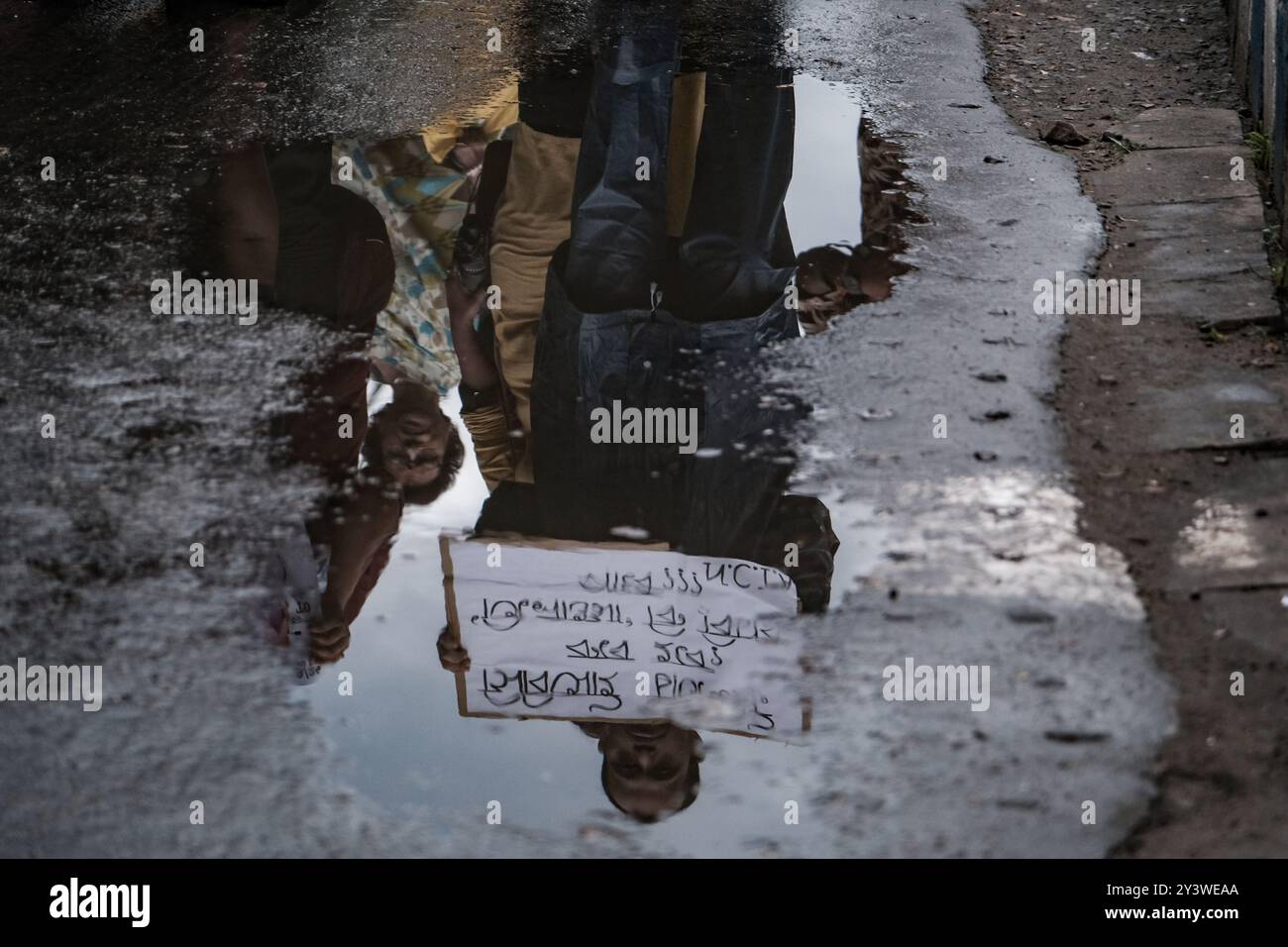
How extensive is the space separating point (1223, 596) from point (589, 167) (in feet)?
9.80

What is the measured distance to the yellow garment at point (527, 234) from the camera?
3.59 meters

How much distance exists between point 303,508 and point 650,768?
1197 mm

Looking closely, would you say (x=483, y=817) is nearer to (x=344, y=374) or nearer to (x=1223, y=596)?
(x=1223, y=596)

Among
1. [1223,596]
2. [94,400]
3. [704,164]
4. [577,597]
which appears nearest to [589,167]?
[704,164]

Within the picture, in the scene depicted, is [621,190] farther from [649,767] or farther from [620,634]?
[649,767]

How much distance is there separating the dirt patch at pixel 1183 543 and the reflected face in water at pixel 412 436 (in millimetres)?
1550

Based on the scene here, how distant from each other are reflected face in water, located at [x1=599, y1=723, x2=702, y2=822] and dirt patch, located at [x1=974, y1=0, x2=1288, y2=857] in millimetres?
721

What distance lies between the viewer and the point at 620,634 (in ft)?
9.21

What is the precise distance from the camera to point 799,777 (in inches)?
93.8

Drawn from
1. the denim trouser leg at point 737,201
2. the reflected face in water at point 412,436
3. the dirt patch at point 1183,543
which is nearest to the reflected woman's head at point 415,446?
the reflected face in water at point 412,436

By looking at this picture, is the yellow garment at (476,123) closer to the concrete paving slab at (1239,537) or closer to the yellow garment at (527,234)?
the yellow garment at (527,234)

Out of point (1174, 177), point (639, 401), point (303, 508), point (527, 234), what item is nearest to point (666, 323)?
point (639, 401)
